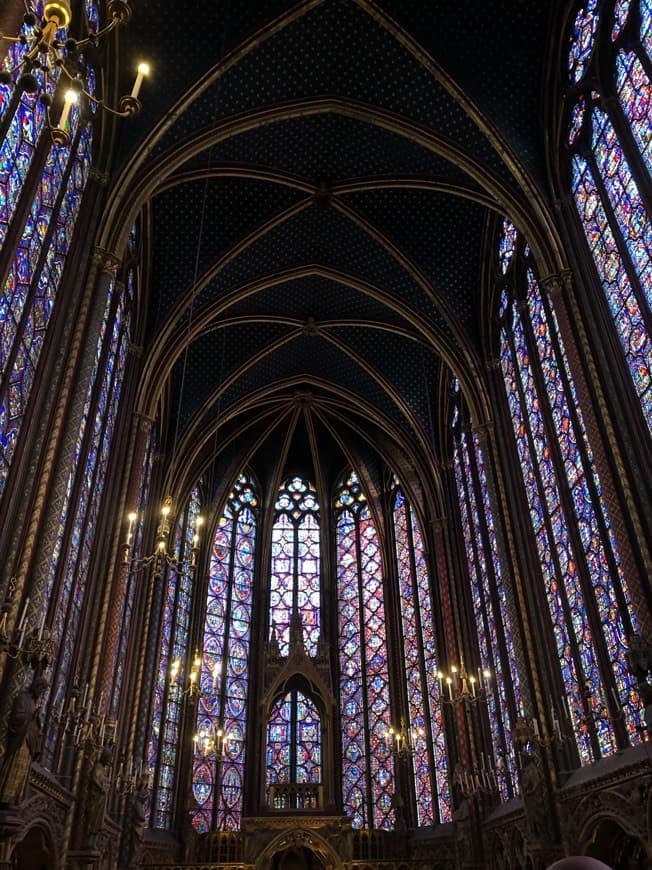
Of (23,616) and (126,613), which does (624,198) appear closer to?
(23,616)

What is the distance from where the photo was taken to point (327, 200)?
59.4ft

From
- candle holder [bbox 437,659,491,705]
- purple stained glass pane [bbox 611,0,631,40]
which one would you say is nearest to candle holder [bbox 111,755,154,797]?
candle holder [bbox 437,659,491,705]

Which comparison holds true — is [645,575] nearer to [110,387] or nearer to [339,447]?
[110,387]

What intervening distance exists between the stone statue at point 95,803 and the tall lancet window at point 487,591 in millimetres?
8144

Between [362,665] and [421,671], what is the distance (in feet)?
7.80

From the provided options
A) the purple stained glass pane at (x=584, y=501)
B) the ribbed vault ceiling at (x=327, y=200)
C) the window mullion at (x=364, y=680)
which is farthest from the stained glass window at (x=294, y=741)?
the purple stained glass pane at (x=584, y=501)

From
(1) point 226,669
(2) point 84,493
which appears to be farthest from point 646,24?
(1) point 226,669

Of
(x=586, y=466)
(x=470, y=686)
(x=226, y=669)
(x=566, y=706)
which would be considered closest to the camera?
(x=586, y=466)

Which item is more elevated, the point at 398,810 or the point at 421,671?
the point at 421,671

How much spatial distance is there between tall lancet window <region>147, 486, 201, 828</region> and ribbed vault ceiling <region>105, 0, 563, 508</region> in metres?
3.19

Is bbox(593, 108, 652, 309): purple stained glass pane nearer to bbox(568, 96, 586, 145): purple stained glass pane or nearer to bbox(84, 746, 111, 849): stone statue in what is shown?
bbox(568, 96, 586, 145): purple stained glass pane

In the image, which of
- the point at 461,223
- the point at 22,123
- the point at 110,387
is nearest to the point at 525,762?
the point at 110,387

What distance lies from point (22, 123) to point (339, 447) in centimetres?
1827

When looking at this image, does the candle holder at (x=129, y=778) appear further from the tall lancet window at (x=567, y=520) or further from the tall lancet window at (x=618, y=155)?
the tall lancet window at (x=618, y=155)
